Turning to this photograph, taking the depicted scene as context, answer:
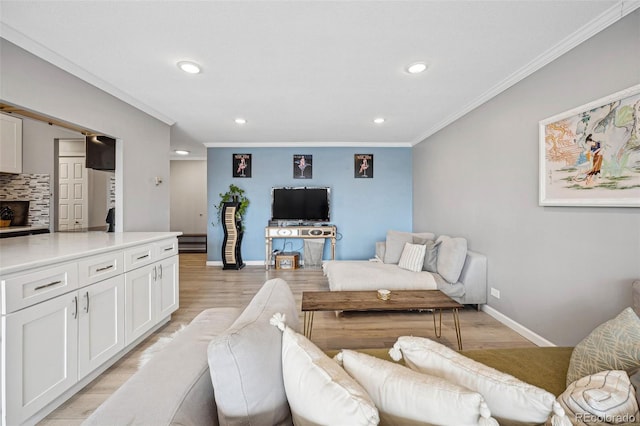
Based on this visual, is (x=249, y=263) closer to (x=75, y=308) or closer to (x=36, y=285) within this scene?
(x=75, y=308)

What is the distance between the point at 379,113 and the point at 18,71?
131 inches

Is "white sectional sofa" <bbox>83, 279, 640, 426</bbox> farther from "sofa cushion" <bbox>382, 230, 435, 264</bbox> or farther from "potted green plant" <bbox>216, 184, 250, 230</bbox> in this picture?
"potted green plant" <bbox>216, 184, 250, 230</bbox>

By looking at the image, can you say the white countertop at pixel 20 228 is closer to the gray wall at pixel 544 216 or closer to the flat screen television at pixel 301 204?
the flat screen television at pixel 301 204

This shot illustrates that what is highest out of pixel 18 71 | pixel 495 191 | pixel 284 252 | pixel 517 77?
pixel 517 77

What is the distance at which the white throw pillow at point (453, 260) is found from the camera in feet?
9.77

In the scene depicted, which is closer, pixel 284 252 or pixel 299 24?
pixel 299 24

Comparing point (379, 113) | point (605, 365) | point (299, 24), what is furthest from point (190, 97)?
point (605, 365)

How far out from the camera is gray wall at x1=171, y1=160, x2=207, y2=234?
7.20m

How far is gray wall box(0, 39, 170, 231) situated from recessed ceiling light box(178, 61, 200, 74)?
3.16 ft

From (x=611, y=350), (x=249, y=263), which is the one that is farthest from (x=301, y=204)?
(x=611, y=350)

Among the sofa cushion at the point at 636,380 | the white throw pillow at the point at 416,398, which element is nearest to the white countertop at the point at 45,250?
the white throw pillow at the point at 416,398

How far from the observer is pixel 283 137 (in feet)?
15.4

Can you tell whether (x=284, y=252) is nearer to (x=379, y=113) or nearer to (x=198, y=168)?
(x=379, y=113)

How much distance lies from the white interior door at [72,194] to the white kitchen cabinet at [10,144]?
18.0 inches
